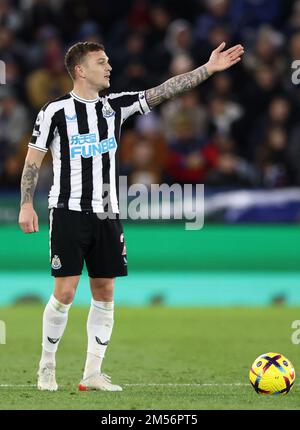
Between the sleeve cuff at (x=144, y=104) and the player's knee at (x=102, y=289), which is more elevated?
the sleeve cuff at (x=144, y=104)

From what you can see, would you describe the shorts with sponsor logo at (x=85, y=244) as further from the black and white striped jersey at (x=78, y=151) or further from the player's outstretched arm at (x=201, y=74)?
the player's outstretched arm at (x=201, y=74)

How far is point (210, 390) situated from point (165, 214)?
5.71m

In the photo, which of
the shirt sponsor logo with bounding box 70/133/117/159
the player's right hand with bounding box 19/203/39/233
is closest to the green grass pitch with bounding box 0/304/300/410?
the player's right hand with bounding box 19/203/39/233

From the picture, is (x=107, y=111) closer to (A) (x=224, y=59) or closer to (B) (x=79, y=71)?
(B) (x=79, y=71)

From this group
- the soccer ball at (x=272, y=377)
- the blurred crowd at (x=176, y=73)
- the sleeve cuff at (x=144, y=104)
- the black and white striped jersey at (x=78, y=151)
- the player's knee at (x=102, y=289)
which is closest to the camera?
the soccer ball at (x=272, y=377)

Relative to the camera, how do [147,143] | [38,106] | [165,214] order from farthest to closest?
Result: [38,106] → [147,143] → [165,214]

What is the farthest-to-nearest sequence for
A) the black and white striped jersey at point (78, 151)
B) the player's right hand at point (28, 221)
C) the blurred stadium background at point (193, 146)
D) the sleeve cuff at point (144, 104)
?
1. the blurred stadium background at point (193, 146)
2. the sleeve cuff at point (144, 104)
3. the black and white striped jersey at point (78, 151)
4. the player's right hand at point (28, 221)

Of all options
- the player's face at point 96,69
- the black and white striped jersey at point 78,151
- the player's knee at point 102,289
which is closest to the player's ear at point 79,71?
the player's face at point 96,69

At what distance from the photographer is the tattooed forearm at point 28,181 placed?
738 cm

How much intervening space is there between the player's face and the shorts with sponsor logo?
0.82 meters

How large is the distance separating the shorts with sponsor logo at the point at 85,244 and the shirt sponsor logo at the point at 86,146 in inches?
14.4

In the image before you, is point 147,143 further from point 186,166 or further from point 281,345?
point 281,345

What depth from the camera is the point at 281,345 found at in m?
9.88
